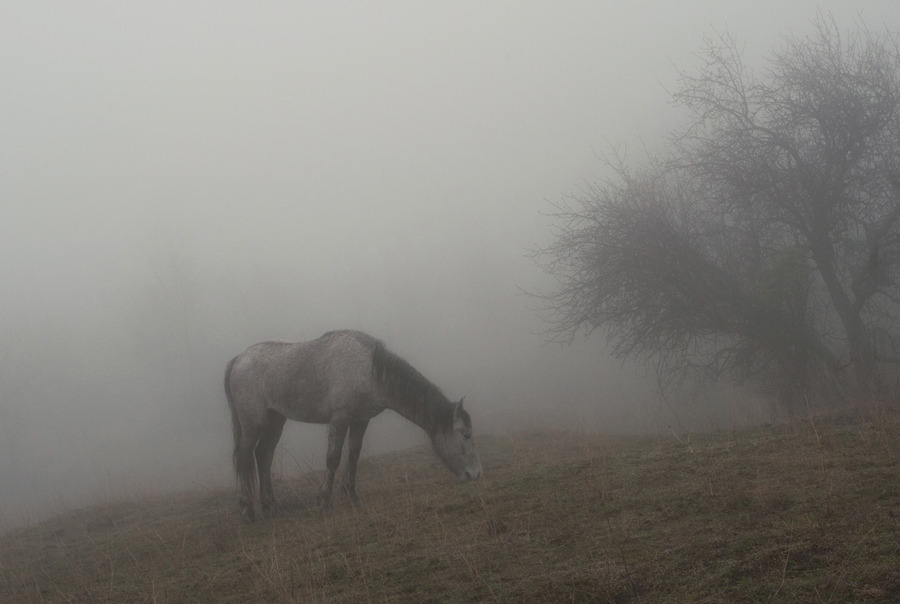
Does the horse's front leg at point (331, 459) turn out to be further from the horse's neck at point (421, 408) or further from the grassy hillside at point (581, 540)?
the horse's neck at point (421, 408)

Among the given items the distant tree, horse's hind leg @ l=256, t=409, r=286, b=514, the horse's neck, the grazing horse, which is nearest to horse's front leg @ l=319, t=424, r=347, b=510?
the grazing horse

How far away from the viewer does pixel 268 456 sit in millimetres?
9906

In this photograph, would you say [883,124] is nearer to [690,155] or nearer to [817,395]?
[690,155]

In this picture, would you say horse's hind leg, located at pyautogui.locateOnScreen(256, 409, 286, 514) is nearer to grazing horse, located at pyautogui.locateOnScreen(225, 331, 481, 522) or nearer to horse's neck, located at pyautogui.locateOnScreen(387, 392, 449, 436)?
grazing horse, located at pyautogui.locateOnScreen(225, 331, 481, 522)

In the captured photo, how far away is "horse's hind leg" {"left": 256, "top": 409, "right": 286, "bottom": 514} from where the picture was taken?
376 inches

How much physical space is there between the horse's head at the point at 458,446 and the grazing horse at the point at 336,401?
14 mm

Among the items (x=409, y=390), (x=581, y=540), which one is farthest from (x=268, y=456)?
(x=581, y=540)

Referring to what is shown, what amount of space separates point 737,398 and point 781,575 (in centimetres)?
1555

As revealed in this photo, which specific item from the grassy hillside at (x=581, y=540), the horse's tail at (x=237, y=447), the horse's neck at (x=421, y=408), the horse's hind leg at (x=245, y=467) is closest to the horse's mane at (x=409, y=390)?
the horse's neck at (x=421, y=408)

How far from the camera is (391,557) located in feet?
17.4

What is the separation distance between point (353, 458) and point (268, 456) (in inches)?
65.8

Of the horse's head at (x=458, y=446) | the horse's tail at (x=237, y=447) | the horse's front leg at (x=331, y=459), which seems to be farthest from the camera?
the horse's tail at (x=237, y=447)

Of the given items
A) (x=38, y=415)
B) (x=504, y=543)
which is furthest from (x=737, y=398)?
(x=38, y=415)

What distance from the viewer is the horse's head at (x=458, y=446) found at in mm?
8859
